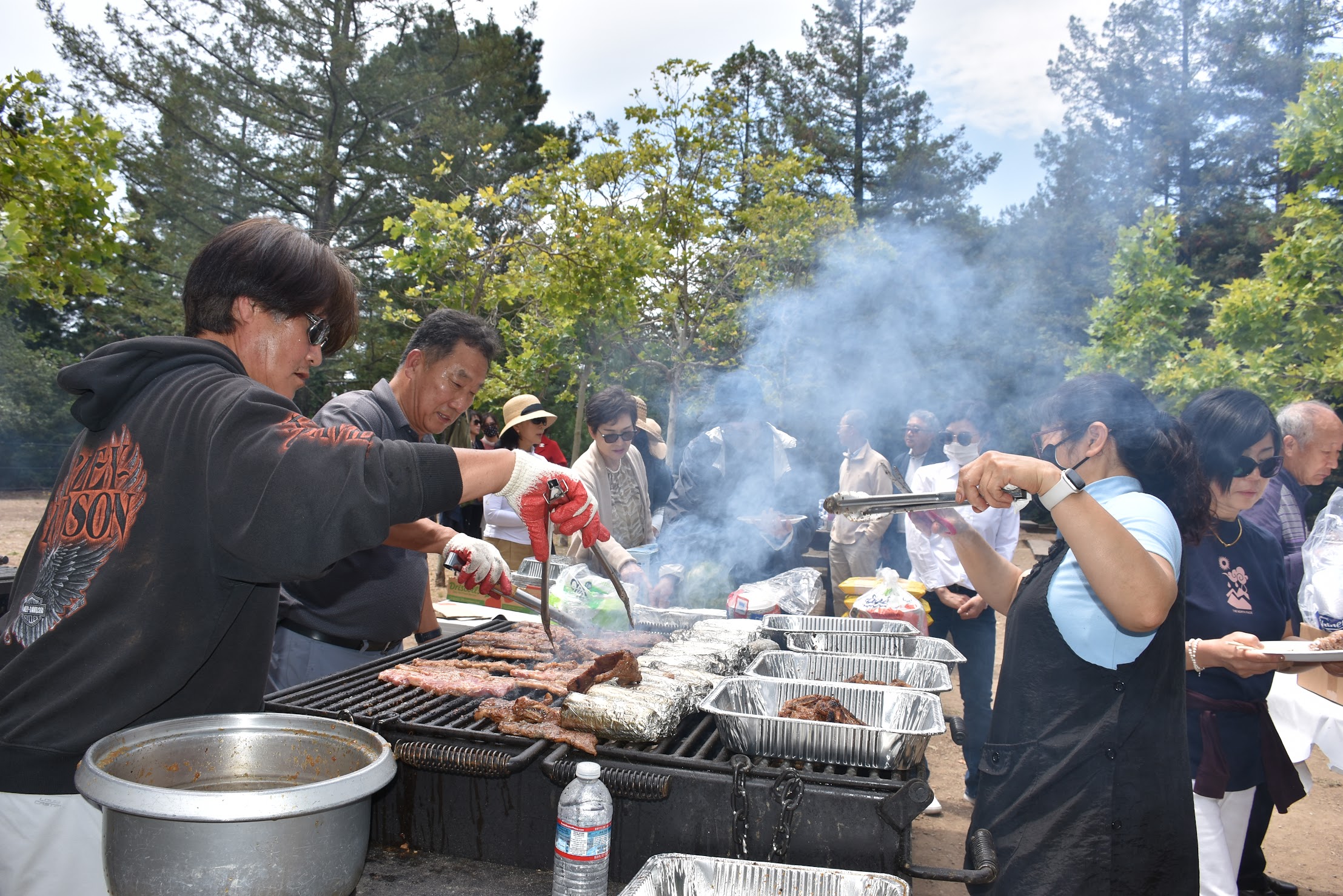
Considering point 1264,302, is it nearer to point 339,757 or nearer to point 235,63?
point 339,757

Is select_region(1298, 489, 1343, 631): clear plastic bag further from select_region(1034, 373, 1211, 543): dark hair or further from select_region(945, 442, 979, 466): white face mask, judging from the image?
select_region(945, 442, 979, 466): white face mask

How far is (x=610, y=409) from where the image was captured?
5.45m

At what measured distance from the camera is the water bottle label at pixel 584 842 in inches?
70.5

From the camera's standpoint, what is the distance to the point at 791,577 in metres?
4.78

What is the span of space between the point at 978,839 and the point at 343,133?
22.2 m

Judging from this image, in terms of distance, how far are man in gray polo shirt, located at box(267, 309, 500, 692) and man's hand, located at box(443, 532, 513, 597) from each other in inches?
3.2

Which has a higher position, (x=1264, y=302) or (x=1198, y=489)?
(x=1264, y=302)

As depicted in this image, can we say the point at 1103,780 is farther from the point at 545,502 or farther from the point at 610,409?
the point at 610,409

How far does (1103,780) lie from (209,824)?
7.18 feet

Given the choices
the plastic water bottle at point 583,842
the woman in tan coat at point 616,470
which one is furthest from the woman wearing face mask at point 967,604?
the plastic water bottle at point 583,842

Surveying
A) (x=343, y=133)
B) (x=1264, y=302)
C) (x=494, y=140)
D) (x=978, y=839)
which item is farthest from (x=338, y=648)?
(x=494, y=140)

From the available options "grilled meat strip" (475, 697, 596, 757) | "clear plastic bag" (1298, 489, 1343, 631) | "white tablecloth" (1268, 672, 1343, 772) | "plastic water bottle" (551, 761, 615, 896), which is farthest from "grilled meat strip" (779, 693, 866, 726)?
"clear plastic bag" (1298, 489, 1343, 631)

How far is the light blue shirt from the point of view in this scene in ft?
7.01

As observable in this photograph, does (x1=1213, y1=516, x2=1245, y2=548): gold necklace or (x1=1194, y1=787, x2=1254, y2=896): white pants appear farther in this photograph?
(x1=1213, y1=516, x2=1245, y2=548): gold necklace
